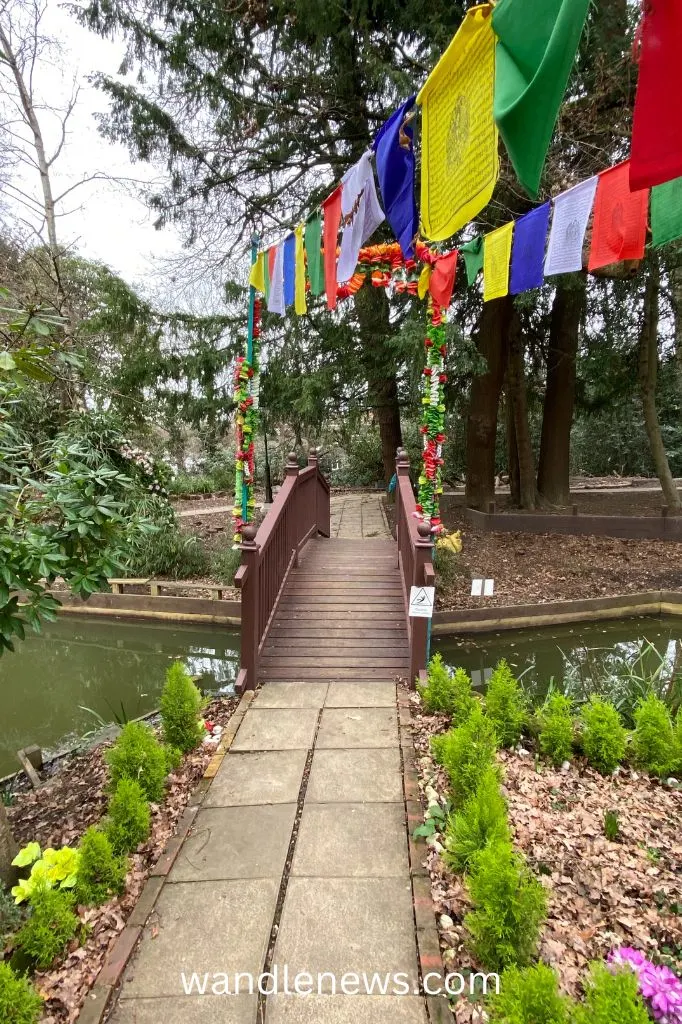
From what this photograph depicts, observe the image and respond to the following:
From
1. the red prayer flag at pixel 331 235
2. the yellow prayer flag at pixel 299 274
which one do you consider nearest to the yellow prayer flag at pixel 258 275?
the yellow prayer flag at pixel 299 274

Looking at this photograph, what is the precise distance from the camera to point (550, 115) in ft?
5.60

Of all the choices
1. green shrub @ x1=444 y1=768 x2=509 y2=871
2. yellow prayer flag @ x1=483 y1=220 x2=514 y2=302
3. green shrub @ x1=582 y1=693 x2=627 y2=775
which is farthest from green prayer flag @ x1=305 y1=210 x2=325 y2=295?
green shrub @ x1=444 y1=768 x2=509 y2=871

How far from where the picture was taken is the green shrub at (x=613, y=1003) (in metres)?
1.38

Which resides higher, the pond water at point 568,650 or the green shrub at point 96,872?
the green shrub at point 96,872

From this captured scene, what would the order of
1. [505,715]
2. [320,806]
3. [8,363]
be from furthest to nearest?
[505,715]
[320,806]
[8,363]

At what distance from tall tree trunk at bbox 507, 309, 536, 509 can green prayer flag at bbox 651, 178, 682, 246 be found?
816 centimetres

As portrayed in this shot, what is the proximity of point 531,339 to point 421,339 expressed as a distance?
461 centimetres

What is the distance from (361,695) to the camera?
13.9 feet

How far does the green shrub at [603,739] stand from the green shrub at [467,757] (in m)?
0.62

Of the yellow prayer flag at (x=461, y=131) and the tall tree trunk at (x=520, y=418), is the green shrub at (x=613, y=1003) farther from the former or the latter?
the tall tree trunk at (x=520, y=418)

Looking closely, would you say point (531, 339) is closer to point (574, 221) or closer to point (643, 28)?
point (574, 221)

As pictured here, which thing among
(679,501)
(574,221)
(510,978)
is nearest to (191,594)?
(574,221)

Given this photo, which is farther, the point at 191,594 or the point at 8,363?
the point at 191,594

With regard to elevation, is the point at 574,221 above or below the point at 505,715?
above
